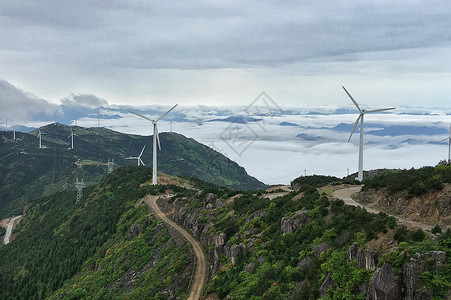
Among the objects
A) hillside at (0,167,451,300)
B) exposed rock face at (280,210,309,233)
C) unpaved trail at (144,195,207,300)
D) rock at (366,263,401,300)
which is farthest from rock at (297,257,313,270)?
unpaved trail at (144,195,207,300)

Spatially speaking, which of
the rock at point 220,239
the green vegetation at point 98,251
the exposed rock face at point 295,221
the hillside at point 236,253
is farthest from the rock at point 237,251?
the green vegetation at point 98,251

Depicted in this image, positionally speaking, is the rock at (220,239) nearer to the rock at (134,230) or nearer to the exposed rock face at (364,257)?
the exposed rock face at (364,257)

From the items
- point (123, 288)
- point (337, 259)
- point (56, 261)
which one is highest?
point (337, 259)

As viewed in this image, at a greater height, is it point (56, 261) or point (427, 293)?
point (427, 293)

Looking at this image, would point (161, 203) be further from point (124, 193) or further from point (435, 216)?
point (435, 216)

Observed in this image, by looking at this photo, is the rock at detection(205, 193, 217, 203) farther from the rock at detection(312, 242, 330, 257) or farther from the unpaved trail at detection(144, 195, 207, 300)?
the rock at detection(312, 242, 330, 257)

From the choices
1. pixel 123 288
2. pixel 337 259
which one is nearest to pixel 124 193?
pixel 123 288

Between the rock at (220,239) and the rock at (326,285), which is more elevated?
the rock at (326,285)
